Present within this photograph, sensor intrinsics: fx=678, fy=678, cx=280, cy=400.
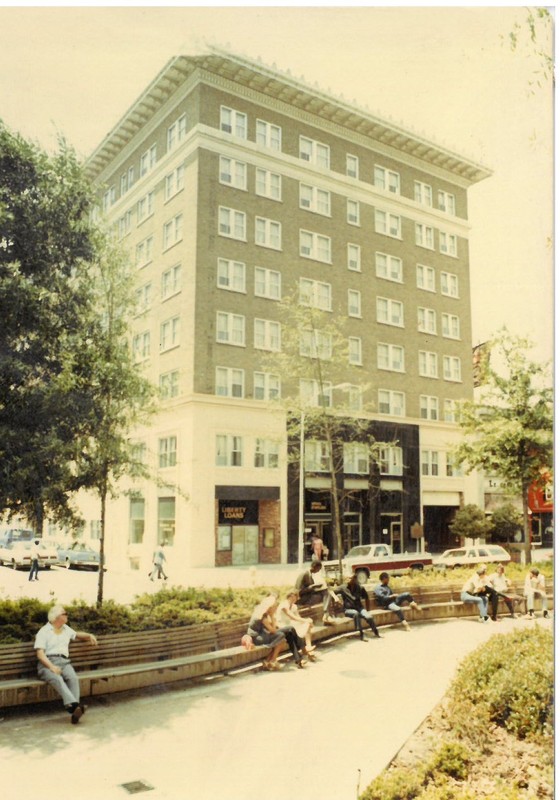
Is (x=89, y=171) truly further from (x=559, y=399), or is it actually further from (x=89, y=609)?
(x=559, y=399)

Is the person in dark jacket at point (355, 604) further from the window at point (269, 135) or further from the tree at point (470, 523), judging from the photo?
the window at point (269, 135)

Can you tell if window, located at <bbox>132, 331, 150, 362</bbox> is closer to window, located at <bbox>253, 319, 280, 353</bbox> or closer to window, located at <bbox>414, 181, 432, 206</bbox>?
window, located at <bbox>253, 319, 280, 353</bbox>

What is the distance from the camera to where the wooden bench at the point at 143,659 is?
19.4ft

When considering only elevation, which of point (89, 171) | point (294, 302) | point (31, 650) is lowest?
point (31, 650)

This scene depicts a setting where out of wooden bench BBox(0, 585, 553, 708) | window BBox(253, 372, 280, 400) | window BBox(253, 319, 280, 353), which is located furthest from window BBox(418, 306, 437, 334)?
wooden bench BBox(0, 585, 553, 708)

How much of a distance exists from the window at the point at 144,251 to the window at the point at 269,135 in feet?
5.54

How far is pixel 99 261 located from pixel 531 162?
4.81m

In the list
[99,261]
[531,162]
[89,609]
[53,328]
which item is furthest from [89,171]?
[531,162]

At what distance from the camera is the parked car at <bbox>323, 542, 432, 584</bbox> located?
7609mm

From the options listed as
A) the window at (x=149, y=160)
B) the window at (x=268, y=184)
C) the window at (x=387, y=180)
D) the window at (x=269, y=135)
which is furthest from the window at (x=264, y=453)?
the window at (x=387, y=180)

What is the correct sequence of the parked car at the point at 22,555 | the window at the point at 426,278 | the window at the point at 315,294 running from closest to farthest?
1. the parked car at the point at 22,555
2. the window at the point at 315,294
3. the window at the point at 426,278

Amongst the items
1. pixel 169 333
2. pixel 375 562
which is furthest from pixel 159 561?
pixel 375 562

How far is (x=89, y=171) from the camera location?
684 cm

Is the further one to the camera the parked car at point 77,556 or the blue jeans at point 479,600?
the blue jeans at point 479,600
